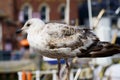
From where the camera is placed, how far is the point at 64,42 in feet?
11.8

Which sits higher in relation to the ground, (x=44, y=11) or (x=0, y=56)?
(x=44, y=11)

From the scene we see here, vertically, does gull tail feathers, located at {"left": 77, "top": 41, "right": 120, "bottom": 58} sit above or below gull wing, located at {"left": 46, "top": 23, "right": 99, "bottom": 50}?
below

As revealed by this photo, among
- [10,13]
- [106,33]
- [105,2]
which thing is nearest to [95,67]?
[106,33]

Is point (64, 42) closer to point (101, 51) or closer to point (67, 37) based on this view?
point (67, 37)

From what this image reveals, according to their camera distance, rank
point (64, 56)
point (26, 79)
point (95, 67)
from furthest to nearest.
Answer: point (95, 67)
point (26, 79)
point (64, 56)

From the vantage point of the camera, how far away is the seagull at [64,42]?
11.7 feet

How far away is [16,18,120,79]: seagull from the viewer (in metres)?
3.55

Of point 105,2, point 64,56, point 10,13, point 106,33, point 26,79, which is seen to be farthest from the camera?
point 10,13

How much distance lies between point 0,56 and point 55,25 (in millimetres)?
19454

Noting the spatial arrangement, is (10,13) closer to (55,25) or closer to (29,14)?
(29,14)

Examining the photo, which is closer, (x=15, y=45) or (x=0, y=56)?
(x=0, y=56)

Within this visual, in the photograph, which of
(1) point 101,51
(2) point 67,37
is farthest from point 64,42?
(1) point 101,51

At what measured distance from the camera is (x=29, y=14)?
44594mm

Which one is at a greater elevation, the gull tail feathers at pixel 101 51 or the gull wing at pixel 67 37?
the gull wing at pixel 67 37
